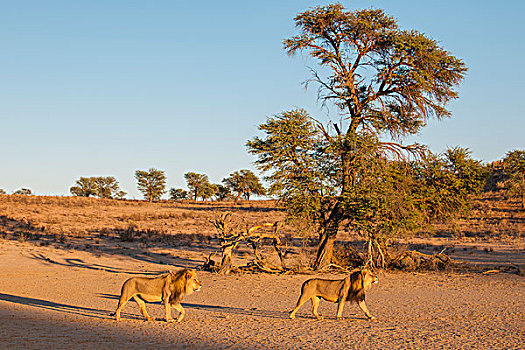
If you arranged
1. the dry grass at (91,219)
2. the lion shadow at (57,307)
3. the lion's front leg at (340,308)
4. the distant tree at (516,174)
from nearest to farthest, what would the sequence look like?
the lion's front leg at (340,308), the lion shadow at (57,307), the dry grass at (91,219), the distant tree at (516,174)

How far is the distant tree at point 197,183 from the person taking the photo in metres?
92.4

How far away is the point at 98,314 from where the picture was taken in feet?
38.9

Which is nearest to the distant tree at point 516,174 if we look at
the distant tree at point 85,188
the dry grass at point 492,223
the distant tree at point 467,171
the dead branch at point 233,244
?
the dry grass at point 492,223

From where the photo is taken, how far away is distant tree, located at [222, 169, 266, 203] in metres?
88.1

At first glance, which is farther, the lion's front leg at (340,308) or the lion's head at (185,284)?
the lion's front leg at (340,308)

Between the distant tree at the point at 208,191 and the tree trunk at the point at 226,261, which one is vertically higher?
the distant tree at the point at 208,191

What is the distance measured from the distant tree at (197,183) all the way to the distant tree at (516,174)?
2063 inches

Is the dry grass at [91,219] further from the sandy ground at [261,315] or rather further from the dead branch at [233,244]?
the sandy ground at [261,315]

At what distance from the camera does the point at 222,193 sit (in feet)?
311

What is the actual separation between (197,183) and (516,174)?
5580cm

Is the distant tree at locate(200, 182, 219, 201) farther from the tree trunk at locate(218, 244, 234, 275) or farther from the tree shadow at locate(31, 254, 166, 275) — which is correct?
the tree trunk at locate(218, 244, 234, 275)

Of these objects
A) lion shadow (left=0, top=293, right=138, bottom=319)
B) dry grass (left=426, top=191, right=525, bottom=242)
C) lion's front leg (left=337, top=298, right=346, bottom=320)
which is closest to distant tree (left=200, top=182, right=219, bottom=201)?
dry grass (left=426, top=191, right=525, bottom=242)

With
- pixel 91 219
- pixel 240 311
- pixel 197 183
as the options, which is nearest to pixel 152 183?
pixel 197 183

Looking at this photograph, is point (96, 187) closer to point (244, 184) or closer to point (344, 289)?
point (244, 184)
